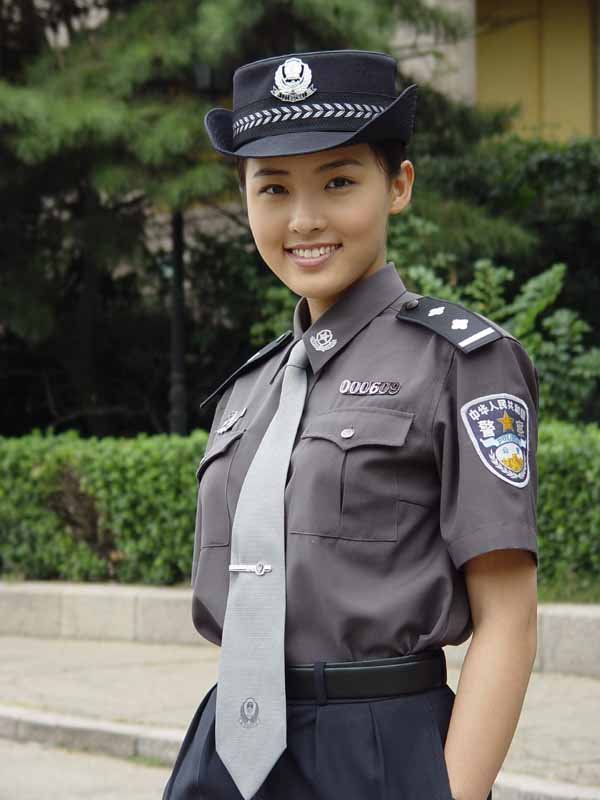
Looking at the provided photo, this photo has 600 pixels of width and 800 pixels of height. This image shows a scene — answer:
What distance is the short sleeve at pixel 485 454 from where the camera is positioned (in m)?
1.84

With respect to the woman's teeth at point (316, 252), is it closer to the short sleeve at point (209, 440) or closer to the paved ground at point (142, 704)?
the short sleeve at point (209, 440)

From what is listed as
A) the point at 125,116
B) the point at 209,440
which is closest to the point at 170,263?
the point at 125,116

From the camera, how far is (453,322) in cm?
196

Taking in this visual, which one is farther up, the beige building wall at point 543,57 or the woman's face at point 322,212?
the beige building wall at point 543,57

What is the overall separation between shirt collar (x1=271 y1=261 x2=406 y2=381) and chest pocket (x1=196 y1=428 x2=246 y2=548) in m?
0.19

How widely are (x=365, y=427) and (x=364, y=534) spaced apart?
155 millimetres

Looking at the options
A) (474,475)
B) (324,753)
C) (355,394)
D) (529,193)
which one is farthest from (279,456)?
(529,193)

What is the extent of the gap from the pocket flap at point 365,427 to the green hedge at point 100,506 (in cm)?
572

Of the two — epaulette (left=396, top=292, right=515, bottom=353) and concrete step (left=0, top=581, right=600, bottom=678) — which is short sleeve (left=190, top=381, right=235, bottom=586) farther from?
concrete step (left=0, top=581, right=600, bottom=678)

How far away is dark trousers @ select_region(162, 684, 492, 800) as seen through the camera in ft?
6.06

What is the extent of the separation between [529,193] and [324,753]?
10379 millimetres

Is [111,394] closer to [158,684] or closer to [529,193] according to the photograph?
[529,193]

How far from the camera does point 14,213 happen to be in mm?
10742

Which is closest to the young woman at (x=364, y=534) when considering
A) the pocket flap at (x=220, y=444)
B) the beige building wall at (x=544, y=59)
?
the pocket flap at (x=220, y=444)
